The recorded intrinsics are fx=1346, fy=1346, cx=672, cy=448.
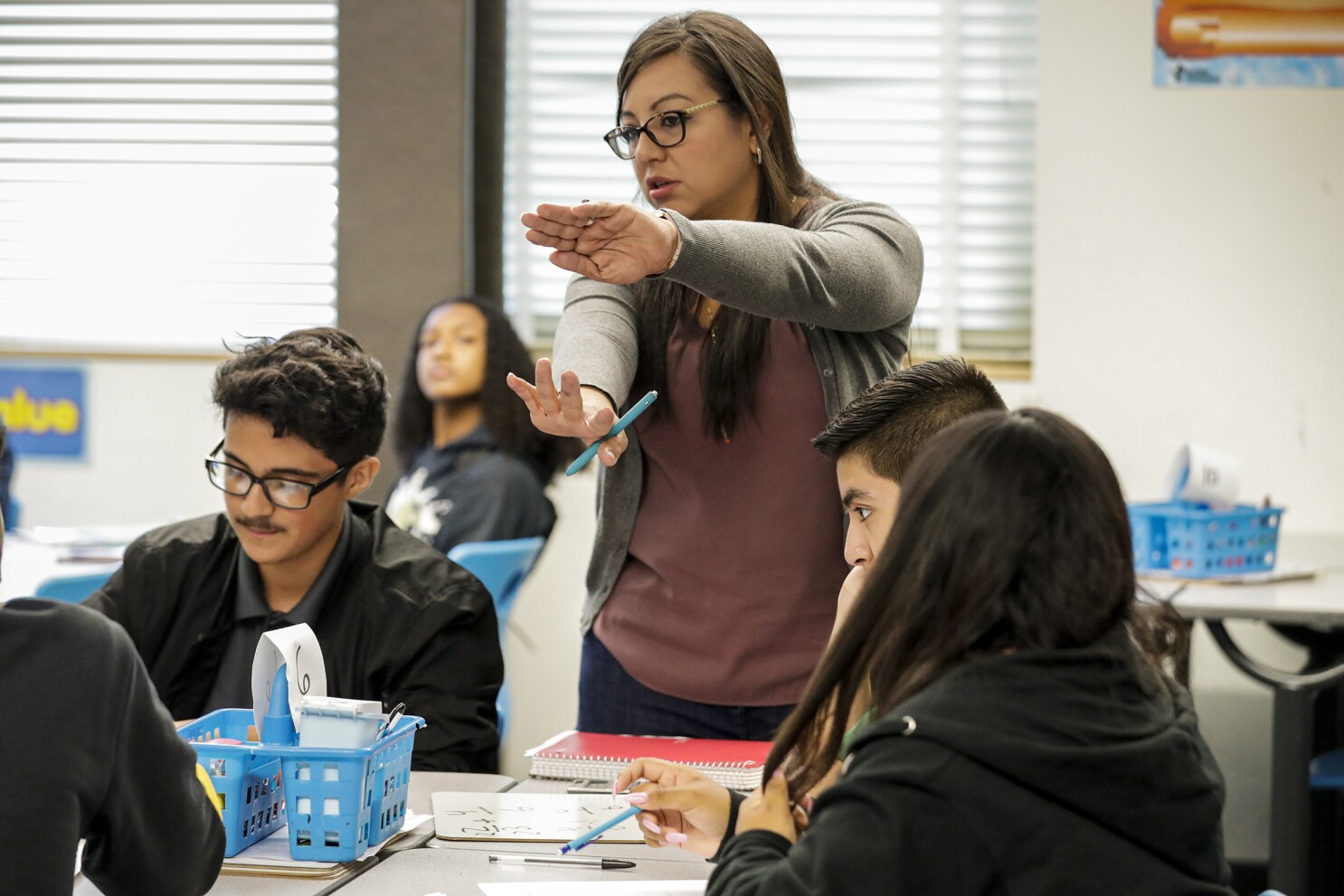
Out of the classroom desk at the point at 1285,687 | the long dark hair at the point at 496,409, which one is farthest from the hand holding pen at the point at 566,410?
the long dark hair at the point at 496,409

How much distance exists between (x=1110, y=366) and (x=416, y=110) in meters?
2.01

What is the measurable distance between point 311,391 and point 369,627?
1.12 feet

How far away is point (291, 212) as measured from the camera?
3.92m

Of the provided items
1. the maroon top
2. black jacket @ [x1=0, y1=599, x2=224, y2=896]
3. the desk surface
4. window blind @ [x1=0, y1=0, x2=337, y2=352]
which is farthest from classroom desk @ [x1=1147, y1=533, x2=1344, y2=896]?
window blind @ [x1=0, y1=0, x2=337, y2=352]

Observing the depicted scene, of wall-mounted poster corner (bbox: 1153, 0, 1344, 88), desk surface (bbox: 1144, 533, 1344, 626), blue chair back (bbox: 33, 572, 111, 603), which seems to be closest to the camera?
blue chair back (bbox: 33, 572, 111, 603)

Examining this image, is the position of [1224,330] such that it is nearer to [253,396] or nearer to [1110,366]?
[1110,366]

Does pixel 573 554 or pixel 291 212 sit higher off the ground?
pixel 291 212

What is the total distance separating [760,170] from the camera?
69.3 inches

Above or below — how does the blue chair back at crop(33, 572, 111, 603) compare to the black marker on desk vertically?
above

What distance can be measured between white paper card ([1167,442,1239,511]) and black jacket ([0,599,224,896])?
245 centimetres

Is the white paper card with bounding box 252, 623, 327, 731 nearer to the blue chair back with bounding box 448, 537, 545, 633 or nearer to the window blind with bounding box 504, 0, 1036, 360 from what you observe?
the blue chair back with bounding box 448, 537, 545, 633

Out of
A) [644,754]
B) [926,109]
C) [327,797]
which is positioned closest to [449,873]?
[327,797]

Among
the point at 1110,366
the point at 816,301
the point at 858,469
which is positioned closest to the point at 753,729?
the point at 858,469

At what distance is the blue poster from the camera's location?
3953 mm
